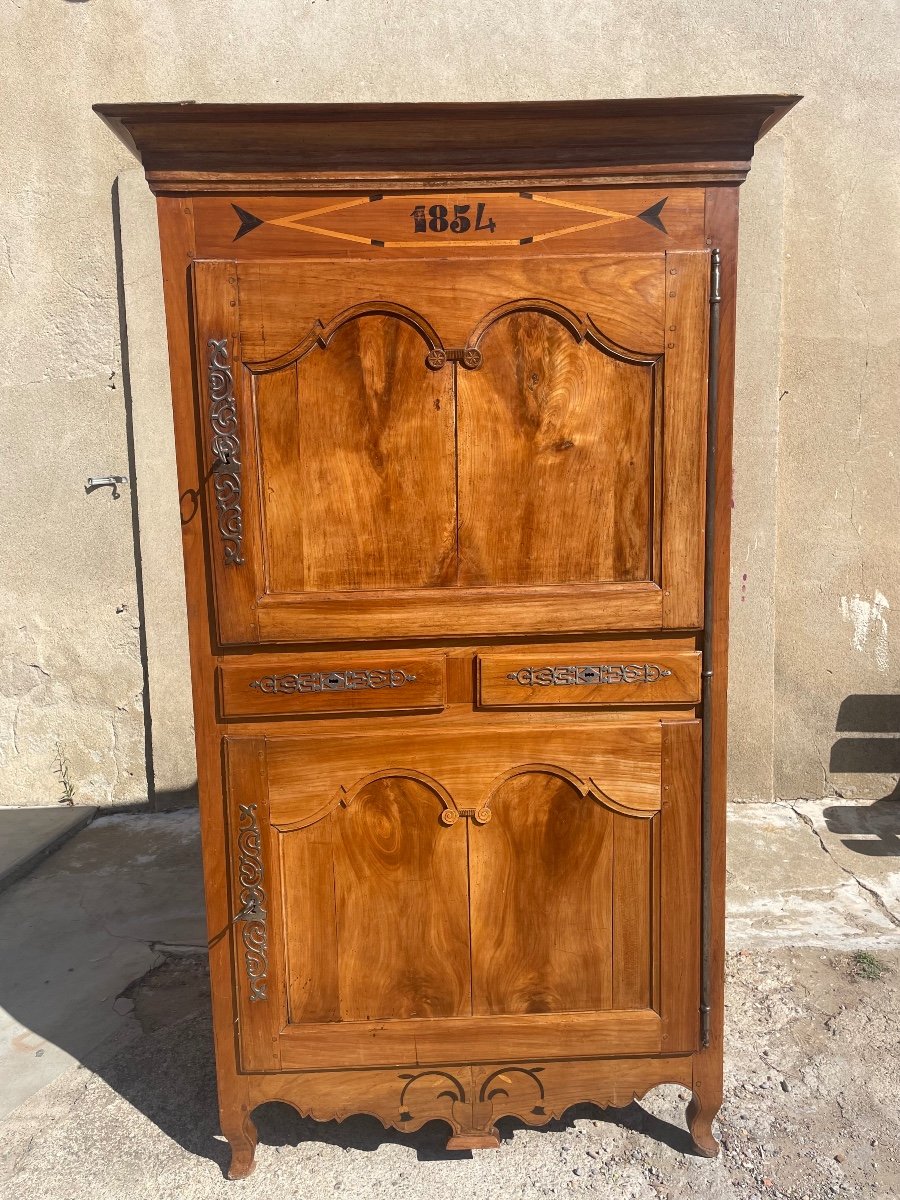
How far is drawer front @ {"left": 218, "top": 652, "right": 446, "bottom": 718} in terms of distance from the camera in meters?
1.98

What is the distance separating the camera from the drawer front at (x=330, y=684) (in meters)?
1.98

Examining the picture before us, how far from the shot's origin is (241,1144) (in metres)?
2.12

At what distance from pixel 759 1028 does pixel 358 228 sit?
2.62 meters

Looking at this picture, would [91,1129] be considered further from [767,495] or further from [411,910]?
[767,495]

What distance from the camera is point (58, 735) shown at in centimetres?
435

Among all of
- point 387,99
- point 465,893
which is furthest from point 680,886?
point 387,99

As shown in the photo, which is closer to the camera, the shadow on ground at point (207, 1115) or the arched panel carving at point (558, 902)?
the arched panel carving at point (558, 902)

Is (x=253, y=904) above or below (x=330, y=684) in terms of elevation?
below

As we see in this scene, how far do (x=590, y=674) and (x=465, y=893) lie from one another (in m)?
0.62

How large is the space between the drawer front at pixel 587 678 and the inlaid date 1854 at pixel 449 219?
959 mm

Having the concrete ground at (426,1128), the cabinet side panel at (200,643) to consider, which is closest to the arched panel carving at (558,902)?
the concrete ground at (426,1128)

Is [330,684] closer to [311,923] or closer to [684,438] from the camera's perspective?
[311,923]

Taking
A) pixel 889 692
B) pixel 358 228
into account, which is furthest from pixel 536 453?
pixel 889 692

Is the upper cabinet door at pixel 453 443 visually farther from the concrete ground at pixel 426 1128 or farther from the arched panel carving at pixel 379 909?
the concrete ground at pixel 426 1128
